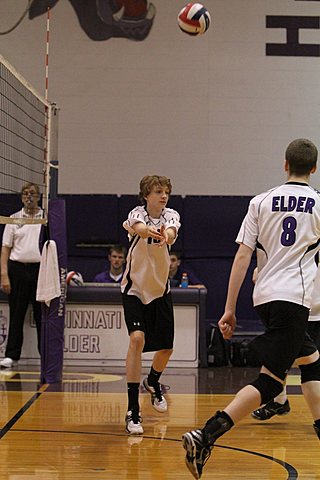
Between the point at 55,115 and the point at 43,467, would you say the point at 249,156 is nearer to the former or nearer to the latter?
the point at 55,115

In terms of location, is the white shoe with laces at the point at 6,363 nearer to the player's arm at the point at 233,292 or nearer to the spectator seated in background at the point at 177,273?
the spectator seated in background at the point at 177,273

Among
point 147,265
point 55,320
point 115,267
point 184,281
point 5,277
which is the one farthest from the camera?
point 115,267

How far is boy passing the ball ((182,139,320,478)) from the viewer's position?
4871 millimetres

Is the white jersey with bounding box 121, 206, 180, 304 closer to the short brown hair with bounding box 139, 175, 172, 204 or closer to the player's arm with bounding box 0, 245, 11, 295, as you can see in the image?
the short brown hair with bounding box 139, 175, 172, 204

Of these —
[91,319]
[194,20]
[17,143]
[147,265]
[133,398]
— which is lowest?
[133,398]

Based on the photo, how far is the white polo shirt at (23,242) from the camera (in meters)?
10.9

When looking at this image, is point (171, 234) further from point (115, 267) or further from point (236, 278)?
point (115, 267)

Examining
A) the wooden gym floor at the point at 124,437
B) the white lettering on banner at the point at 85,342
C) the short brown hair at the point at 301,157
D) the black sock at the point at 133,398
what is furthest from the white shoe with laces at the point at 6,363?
the short brown hair at the point at 301,157

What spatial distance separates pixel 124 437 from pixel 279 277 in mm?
2086

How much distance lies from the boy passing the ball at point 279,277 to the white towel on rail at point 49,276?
15.1 ft

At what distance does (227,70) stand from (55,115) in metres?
4.59

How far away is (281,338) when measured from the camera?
4.89 m

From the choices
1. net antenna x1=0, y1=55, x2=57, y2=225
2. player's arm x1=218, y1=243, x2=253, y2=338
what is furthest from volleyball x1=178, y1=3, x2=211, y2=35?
player's arm x1=218, y1=243, x2=253, y2=338

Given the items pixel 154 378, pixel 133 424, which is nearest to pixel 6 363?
pixel 154 378
